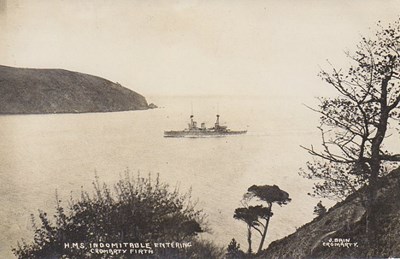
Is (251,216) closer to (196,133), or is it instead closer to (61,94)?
(196,133)

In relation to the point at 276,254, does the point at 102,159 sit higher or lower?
higher

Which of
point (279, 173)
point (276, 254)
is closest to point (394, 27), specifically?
point (279, 173)

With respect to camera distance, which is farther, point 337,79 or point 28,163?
point 337,79

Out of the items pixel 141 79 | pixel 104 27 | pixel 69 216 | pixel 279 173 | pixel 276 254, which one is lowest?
pixel 276 254

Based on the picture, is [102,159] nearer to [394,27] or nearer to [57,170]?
[57,170]

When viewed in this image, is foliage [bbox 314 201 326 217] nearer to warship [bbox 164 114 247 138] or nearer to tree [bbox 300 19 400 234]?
tree [bbox 300 19 400 234]

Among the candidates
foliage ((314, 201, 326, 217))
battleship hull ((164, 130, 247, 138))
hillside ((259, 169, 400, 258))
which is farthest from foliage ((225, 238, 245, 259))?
battleship hull ((164, 130, 247, 138))

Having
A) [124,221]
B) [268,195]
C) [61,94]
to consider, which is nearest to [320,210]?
[268,195]

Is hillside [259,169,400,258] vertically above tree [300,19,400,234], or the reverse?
tree [300,19,400,234]
